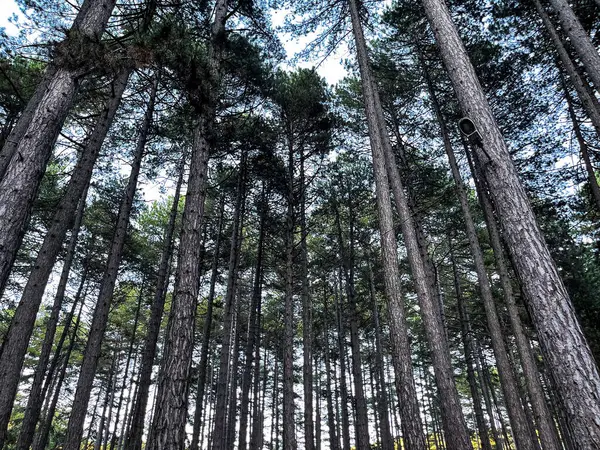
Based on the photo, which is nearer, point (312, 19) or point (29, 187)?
point (29, 187)

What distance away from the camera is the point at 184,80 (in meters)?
5.38

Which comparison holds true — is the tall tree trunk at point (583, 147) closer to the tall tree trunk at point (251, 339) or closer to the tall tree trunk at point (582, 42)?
the tall tree trunk at point (582, 42)

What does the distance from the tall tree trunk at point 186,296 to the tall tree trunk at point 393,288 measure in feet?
11.2

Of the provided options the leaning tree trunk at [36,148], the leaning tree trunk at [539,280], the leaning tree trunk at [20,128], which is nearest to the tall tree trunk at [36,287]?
the leaning tree trunk at [36,148]

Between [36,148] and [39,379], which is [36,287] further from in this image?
[39,379]

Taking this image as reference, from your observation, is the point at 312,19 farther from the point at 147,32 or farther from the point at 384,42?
the point at 147,32

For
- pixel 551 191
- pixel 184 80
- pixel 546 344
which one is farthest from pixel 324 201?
pixel 546 344

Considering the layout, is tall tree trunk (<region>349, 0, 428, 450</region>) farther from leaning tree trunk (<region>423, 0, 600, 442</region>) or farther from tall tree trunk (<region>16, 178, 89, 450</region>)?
tall tree trunk (<region>16, 178, 89, 450</region>)

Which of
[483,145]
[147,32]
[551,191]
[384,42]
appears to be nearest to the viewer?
[483,145]

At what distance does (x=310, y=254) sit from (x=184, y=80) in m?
13.5

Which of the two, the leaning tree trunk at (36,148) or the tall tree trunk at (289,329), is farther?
the tall tree trunk at (289,329)

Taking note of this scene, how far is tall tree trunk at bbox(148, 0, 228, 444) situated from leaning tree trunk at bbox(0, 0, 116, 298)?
1863 millimetres

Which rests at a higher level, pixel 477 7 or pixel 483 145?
pixel 477 7

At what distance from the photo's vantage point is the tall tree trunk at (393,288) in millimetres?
4930
